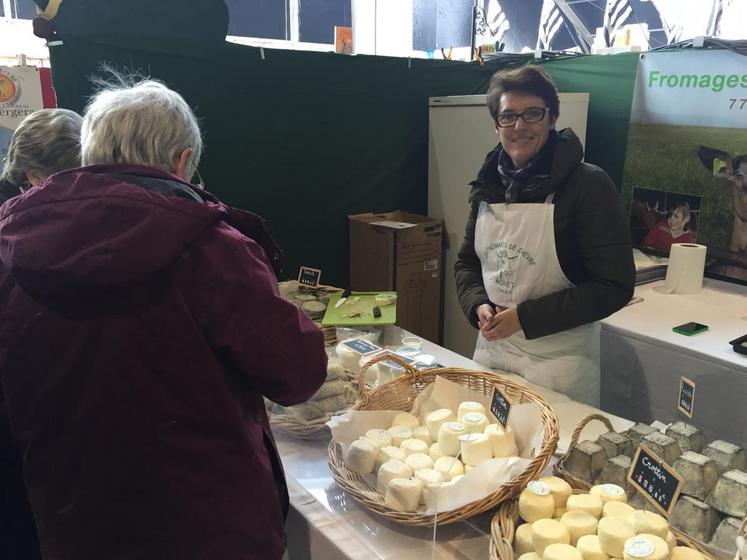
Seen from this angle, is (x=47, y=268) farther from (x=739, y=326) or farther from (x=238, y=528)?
(x=739, y=326)

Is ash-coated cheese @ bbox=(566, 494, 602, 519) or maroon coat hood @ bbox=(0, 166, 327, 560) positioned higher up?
maroon coat hood @ bbox=(0, 166, 327, 560)

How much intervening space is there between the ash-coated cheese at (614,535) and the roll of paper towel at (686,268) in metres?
1.96

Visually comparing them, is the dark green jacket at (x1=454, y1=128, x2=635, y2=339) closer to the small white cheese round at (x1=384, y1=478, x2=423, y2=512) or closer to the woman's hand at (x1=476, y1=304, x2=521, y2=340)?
the woman's hand at (x1=476, y1=304, x2=521, y2=340)

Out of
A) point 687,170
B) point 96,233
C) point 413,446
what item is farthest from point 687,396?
point 687,170

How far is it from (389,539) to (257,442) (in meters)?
0.29

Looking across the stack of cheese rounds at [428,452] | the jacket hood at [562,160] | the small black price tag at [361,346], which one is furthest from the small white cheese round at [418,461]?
the jacket hood at [562,160]

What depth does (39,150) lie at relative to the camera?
154 centimetres

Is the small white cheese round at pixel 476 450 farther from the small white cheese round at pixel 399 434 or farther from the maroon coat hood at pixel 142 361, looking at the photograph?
the maroon coat hood at pixel 142 361

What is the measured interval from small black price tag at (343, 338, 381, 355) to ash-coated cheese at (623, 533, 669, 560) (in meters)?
0.93

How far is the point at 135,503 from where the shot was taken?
95 cm

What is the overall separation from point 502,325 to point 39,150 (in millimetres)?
1332

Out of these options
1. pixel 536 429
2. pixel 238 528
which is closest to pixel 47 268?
pixel 238 528

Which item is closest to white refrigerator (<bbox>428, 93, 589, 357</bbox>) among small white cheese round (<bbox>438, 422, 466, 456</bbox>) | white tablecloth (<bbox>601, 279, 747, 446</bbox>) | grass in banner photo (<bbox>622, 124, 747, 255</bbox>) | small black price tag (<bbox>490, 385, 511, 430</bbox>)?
grass in banner photo (<bbox>622, 124, 747, 255</bbox>)

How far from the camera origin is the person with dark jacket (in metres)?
1.65
